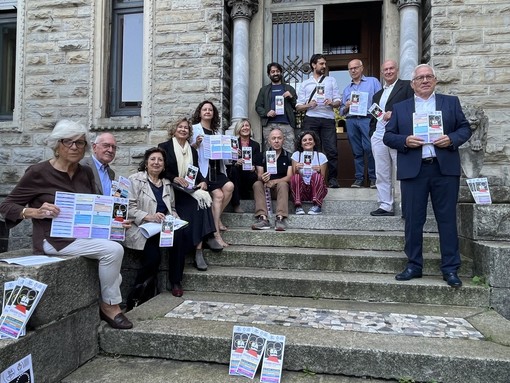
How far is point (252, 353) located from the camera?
2732 mm

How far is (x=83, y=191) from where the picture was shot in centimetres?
310

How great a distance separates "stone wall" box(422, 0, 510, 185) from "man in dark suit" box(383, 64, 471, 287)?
2.86 metres

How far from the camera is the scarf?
14.4ft

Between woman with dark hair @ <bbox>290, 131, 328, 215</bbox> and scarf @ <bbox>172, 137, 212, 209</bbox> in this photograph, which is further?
woman with dark hair @ <bbox>290, 131, 328, 215</bbox>

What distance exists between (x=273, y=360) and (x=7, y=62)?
8672mm

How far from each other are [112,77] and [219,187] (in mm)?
4234

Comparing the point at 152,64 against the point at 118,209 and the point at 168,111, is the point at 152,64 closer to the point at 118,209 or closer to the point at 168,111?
the point at 168,111

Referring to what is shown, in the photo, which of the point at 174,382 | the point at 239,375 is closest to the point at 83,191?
the point at 174,382

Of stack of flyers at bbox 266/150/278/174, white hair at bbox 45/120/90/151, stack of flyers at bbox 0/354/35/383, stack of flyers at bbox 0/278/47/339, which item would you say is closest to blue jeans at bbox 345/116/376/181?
stack of flyers at bbox 266/150/278/174

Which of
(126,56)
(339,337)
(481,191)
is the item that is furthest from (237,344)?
(126,56)

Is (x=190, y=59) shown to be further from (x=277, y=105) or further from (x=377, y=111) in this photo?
(x=377, y=111)

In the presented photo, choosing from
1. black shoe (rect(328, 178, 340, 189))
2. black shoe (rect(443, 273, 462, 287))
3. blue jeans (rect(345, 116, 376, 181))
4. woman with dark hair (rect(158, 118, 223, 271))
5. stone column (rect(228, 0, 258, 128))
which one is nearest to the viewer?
black shoe (rect(443, 273, 462, 287))

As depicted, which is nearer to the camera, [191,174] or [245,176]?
[191,174]

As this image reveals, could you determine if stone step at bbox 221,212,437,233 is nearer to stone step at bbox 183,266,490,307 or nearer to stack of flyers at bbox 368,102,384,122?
stone step at bbox 183,266,490,307
